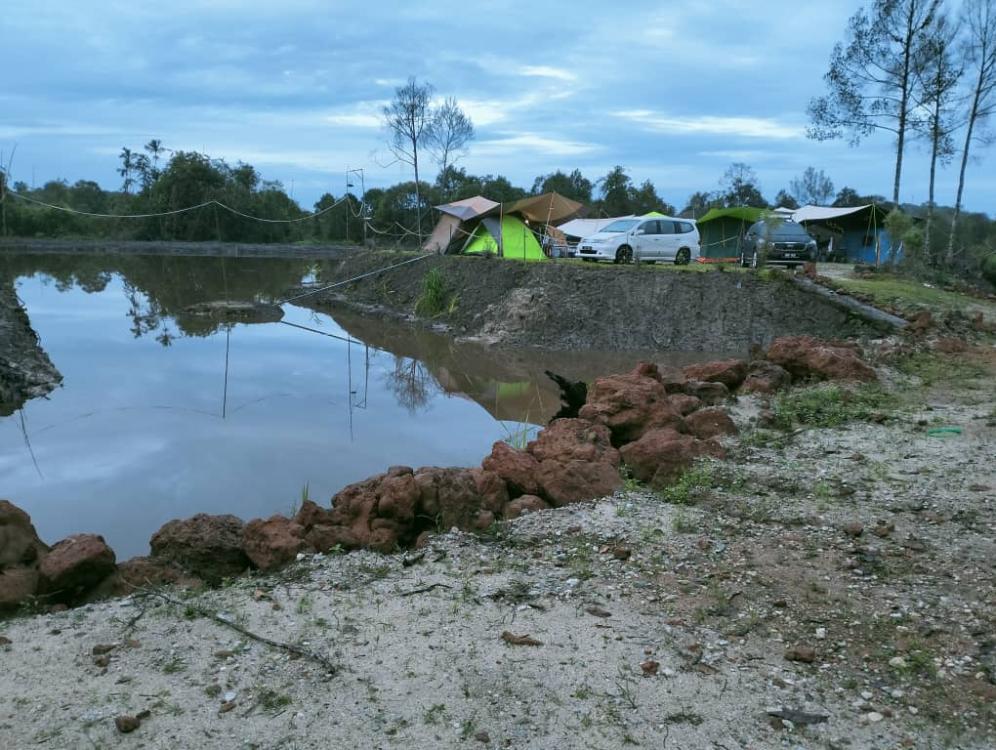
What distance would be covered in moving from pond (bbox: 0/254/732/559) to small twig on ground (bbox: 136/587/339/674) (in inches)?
99.5

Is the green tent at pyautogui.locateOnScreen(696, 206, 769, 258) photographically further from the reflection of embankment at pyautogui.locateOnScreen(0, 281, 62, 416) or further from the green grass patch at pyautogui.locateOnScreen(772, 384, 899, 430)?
the reflection of embankment at pyautogui.locateOnScreen(0, 281, 62, 416)

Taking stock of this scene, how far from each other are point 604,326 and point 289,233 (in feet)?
144

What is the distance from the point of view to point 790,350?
36.1 feet

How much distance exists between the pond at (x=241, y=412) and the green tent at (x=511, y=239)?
18.7 ft

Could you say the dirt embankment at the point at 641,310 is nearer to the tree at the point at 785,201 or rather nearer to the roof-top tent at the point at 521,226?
the roof-top tent at the point at 521,226

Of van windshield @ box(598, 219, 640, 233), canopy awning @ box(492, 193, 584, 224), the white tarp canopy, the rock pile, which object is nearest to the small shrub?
the rock pile

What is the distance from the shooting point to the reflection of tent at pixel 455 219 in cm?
2988

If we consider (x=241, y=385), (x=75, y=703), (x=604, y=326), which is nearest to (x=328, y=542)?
(x=75, y=703)

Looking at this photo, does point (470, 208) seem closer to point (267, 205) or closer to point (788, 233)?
point (788, 233)

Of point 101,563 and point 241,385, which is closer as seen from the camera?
A: point 101,563

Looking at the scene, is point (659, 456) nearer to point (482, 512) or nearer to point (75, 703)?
point (482, 512)

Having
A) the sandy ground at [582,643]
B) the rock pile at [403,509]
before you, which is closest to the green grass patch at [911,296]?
the rock pile at [403,509]

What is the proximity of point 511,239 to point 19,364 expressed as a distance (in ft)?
57.0

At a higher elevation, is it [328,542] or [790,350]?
[790,350]
